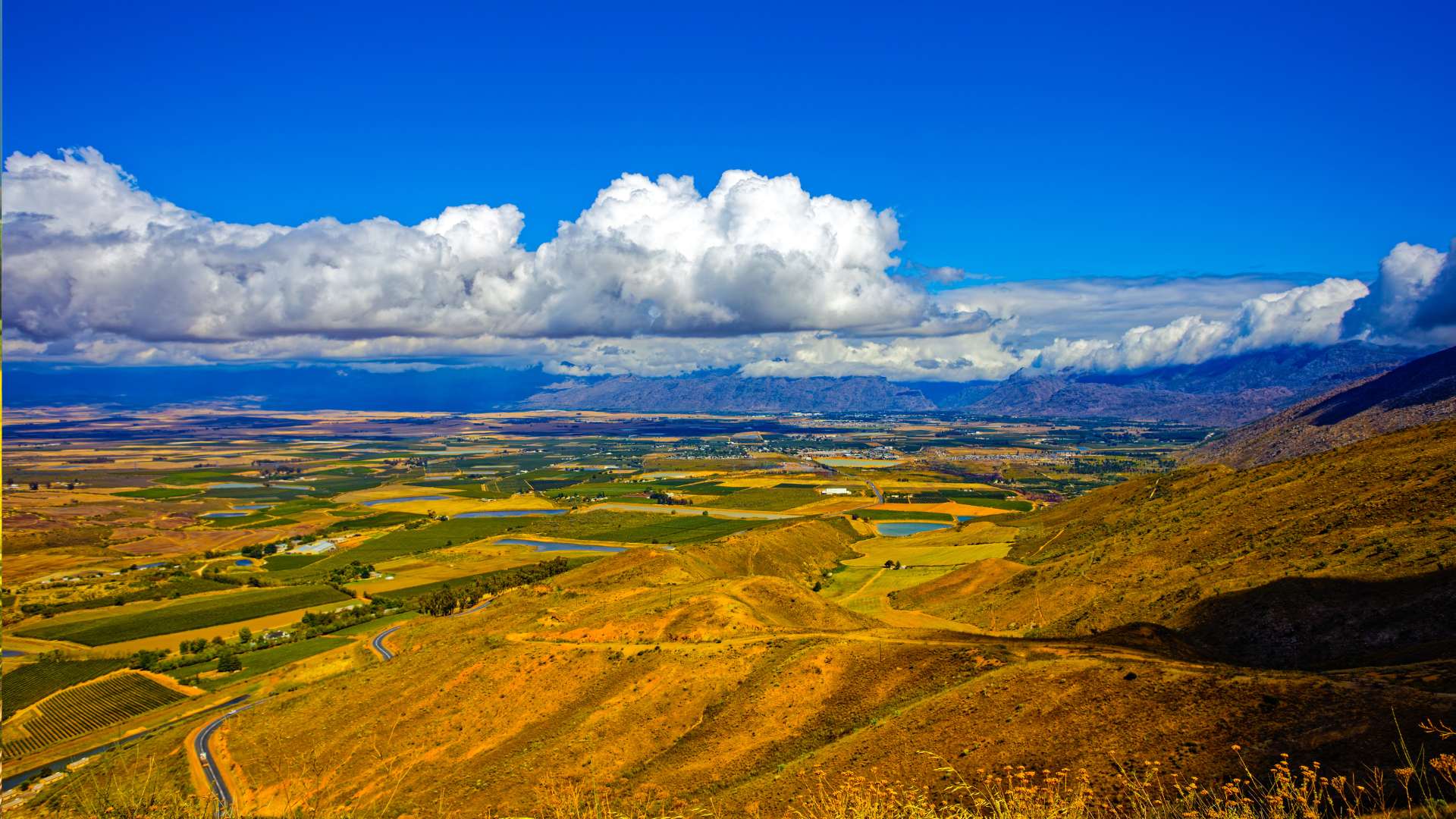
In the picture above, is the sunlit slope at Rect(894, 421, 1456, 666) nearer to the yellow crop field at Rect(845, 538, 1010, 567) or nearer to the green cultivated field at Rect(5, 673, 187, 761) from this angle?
the yellow crop field at Rect(845, 538, 1010, 567)

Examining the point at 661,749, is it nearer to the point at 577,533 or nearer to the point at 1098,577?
the point at 1098,577

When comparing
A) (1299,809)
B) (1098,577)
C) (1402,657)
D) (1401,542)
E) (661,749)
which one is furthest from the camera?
(1098,577)

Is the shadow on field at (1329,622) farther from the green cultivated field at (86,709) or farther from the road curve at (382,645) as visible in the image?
the green cultivated field at (86,709)

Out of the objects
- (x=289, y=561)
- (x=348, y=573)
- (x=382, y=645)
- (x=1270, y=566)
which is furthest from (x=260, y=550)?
(x=1270, y=566)

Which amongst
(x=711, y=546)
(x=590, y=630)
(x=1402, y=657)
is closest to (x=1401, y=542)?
(x=1402, y=657)

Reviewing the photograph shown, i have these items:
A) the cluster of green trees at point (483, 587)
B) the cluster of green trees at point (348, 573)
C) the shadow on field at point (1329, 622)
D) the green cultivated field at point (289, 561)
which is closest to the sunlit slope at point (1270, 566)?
the shadow on field at point (1329, 622)

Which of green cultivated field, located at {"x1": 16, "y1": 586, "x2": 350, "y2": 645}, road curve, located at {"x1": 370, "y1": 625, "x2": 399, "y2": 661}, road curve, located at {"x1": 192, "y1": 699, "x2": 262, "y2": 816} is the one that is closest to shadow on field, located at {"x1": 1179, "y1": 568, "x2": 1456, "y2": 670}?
road curve, located at {"x1": 192, "y1": 699, "x2": 262, "y2": 816}
